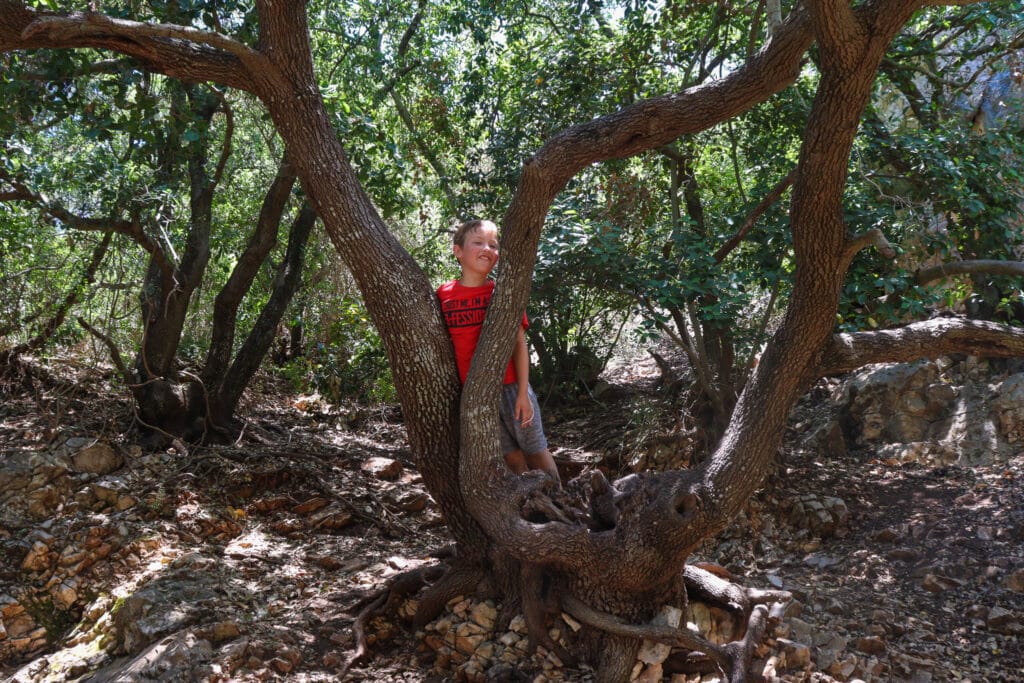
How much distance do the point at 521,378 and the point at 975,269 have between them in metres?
2.79

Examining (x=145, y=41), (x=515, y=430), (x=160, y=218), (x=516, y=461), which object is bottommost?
(x=516, y=461)

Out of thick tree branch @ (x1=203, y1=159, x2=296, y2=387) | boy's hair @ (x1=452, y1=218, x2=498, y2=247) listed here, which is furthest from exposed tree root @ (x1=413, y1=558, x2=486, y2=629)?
thick tree branch @ (x1=203, y1=159, x2=296, y2=387)

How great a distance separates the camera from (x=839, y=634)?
167 inches

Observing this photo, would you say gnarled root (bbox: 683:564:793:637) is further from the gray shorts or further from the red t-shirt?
the red t-shirt

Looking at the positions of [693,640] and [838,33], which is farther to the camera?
[693,640]

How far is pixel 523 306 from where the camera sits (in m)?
3.79

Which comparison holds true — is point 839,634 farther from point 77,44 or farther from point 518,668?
point 77,44

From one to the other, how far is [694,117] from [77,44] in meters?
2.83

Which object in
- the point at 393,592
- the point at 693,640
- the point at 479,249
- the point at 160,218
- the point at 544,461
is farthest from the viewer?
the point at 160,218

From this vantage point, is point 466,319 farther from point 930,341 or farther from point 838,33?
point 930,341

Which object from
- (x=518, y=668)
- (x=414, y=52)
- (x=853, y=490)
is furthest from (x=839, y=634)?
(x=414, y=52)

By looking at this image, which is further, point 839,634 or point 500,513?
point 839,634

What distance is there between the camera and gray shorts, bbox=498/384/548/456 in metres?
4.04

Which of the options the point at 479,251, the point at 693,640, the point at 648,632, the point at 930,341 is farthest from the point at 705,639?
the point at 479,251
